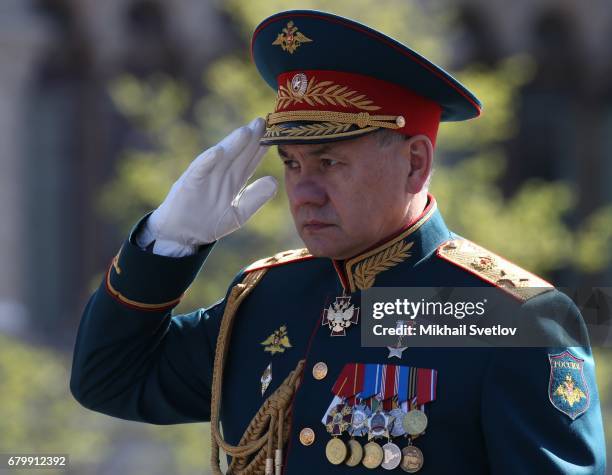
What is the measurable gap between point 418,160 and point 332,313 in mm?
450

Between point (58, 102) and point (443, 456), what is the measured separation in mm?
11136

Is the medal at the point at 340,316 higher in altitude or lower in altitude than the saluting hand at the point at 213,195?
lower

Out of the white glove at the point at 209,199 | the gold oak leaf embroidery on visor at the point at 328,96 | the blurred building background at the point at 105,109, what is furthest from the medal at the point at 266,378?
the blurred building background at the point at 105,109

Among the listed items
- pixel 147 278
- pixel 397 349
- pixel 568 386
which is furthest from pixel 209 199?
pixel 568 386

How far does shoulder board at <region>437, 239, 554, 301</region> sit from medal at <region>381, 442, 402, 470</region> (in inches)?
18.9

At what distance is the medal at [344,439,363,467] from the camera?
10.5ft

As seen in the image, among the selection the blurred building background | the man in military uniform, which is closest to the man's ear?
the man in military uniform

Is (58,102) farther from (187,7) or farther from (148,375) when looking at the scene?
(148,375)

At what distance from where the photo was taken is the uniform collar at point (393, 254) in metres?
3.38

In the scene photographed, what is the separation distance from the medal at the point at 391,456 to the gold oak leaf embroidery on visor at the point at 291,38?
1.04 m

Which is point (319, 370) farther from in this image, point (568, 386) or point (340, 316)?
point (568, 386)

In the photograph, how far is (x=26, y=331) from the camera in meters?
13.4

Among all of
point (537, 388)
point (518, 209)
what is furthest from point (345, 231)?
point (518, 209)

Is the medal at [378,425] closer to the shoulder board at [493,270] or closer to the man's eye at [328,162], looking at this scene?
the shoulder board at [493,270]
